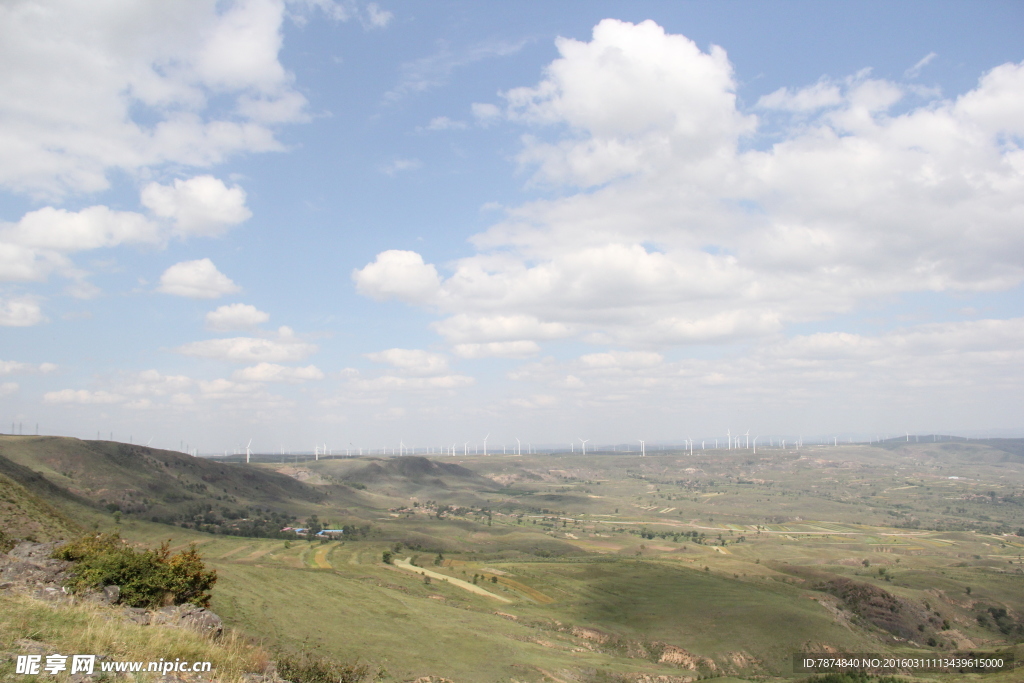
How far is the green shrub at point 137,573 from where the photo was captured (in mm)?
32469

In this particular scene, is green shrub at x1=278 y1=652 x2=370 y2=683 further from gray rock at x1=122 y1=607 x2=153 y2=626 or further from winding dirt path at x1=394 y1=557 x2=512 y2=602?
winding dirt path at x1=394 y1=557 x2=512 y2=602

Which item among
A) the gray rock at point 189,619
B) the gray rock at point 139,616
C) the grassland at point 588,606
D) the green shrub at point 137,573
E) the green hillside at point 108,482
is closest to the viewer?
the gray rock at point 139,616

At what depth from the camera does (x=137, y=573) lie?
112 feet

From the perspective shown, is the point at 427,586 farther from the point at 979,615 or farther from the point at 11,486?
the point at 979,615

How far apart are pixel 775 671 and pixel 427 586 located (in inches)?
2230

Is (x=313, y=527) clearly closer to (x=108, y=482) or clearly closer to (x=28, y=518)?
(x=108, y=482)

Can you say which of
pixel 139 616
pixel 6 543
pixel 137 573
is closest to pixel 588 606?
pixel 137 573

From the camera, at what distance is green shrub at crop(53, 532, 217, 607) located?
107ft

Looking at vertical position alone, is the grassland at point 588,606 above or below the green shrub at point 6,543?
below

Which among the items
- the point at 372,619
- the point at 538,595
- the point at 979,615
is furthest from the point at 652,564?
the point at 372,619

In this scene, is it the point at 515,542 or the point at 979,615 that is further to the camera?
the point at 515,542

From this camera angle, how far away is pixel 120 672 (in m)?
16.0

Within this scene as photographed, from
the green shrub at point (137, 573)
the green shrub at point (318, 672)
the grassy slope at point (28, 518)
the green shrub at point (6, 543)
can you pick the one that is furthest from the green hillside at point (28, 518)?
the green shrub at point (318, 672)

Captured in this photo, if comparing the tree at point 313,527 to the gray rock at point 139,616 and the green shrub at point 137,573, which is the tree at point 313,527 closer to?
the green shrub at point 137,573
